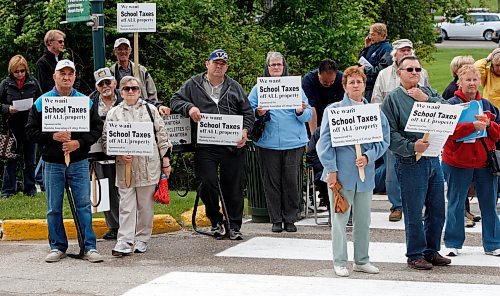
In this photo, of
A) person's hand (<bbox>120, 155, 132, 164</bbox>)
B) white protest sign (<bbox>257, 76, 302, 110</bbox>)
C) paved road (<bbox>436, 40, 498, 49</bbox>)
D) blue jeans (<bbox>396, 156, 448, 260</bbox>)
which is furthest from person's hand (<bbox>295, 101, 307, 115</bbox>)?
paved road (<bbox>436, 40, 498, 49</bbox>)

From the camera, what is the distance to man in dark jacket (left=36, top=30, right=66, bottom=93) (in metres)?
13.5

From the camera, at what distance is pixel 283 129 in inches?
492

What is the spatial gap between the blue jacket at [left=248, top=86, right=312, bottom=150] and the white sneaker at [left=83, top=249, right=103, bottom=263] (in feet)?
8.93

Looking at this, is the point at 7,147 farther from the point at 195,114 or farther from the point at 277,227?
the point at 277,227

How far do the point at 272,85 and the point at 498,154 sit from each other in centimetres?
279

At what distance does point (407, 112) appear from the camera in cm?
995

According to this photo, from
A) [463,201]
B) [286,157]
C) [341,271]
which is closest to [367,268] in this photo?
[341,271]

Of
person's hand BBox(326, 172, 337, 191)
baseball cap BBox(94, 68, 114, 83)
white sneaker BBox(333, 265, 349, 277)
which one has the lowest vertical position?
white sneaker BBox(333, 265, 349, 277)

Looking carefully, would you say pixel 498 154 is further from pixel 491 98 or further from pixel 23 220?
pixel 23 220

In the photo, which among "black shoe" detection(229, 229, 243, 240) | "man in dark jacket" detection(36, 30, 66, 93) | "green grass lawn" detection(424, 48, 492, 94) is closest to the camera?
"black shoe" detection(229, 229, 243, 240)

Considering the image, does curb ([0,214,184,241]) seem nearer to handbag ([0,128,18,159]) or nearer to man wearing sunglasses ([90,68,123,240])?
man wearing sunglasses ([90,68,123,240])

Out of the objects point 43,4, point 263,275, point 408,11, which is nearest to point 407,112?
point 263,275

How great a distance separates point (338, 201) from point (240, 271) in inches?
45.2

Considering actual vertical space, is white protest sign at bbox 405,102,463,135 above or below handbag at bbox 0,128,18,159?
above
